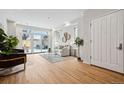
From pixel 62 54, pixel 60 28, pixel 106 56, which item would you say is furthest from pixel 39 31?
pixel 106 56

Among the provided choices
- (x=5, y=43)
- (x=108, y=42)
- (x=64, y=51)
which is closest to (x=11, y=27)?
(x=5, y=43)

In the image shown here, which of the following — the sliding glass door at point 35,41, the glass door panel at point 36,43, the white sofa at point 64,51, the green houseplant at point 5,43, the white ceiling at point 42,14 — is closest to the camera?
the green houseplant at point 5,43

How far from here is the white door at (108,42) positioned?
3094 millimetres

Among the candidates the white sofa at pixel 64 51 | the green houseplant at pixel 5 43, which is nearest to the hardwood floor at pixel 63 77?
the green houseplant at pixel 5 43

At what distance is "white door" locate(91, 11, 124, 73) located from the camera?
3.09 m

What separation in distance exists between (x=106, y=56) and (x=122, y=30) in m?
1.10

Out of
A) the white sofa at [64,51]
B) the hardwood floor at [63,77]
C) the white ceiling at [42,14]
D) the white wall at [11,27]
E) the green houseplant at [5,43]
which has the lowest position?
the hardwood floor at [63,77]

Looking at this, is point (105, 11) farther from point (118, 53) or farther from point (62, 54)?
point (62, 54)

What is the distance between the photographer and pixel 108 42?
348cm

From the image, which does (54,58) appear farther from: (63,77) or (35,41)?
(35,41)

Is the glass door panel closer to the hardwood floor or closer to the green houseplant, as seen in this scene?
the green houseplant

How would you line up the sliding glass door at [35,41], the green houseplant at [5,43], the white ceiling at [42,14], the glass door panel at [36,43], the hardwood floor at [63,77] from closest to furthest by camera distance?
the hardwood floor at [63,77]
the green houseplant at [5,43]
the white ceiling at [42,14]
the sliding glass door at [35,41]
the glass door panel at [36,43]

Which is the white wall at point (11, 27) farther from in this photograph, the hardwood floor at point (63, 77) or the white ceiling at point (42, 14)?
the hardwood floor at point (63, 77)
